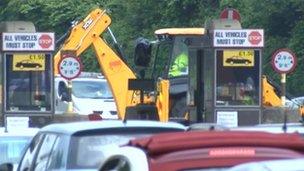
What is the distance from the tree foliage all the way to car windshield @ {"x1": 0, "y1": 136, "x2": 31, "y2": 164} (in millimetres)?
28467

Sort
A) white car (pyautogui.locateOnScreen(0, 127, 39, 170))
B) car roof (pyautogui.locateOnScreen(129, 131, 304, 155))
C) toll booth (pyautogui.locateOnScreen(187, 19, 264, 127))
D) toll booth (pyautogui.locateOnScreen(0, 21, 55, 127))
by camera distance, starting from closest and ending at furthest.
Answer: car roof (pyautogui.locateOnScreen(129, 131, 304, 155)) < white car (pyautogui.locateOnScreen(0, 127, 39, 170)) < toll booth (pyautogui.locateOnScreen(187, 19, 264, 127)) < toll booth (pyautogui.locateOnScreen(0, 21, 55, 127))

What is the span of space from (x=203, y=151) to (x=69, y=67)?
Result: 70.6 ft

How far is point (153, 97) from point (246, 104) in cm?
359

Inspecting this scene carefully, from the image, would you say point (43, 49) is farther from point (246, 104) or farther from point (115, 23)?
point (115, 23)

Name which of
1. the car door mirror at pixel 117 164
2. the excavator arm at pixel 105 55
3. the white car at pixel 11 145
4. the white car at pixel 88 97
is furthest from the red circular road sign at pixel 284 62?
the car door mirror at pixel 117 164

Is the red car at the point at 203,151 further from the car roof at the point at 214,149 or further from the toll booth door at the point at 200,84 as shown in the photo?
the toll booth door at the point at 200,84

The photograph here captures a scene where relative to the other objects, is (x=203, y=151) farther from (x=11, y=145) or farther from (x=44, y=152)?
(x=11, y=145)

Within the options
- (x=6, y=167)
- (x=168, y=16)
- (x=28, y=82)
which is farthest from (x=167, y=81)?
(x=168, y=16)

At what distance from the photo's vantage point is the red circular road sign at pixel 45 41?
1046 inches

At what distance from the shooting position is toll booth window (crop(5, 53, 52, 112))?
26750mm

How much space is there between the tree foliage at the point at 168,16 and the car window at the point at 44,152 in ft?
104

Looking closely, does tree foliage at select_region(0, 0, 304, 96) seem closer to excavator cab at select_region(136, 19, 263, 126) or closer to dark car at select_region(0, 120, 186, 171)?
excavator cab at select_region(136, 19, 263, 126)

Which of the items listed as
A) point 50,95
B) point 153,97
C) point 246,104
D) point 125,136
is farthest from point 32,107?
point 125,136

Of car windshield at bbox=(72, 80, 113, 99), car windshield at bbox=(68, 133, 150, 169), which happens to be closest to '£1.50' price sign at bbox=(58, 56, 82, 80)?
car windshield at bbox=(72, 80, 113, 99)
